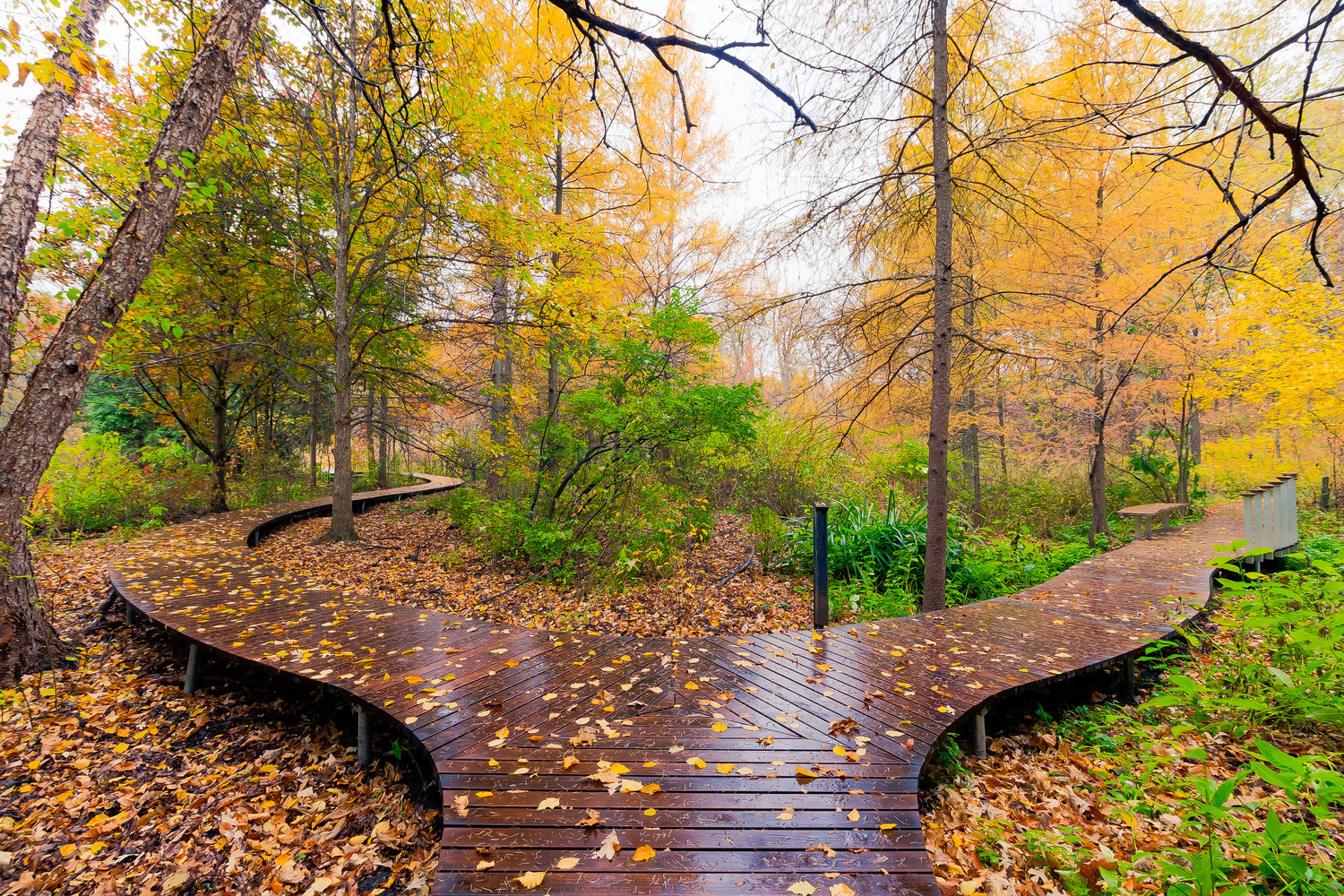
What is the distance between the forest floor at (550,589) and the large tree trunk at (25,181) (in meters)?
3.24

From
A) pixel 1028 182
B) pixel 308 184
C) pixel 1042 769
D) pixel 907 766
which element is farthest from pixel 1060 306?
pixel 308 184

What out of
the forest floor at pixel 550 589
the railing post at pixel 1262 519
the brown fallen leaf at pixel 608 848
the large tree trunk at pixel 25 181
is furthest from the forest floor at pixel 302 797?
the railing post at pixel 1262 519

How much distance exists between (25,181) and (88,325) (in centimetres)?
123

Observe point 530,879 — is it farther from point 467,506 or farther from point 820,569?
point 467,506

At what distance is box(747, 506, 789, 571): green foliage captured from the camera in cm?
695

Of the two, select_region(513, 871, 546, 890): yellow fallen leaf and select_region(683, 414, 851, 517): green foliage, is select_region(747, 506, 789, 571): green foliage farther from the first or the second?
select_region(513, 871, 546, 890): yellow fallen leaf

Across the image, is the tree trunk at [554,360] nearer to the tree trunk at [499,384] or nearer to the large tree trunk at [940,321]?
the tree trunk at [499,384]

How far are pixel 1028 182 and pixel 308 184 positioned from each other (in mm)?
9383

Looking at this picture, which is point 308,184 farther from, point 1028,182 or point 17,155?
point 1028,182

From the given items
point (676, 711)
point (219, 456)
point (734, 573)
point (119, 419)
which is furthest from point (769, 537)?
point (119, 419)

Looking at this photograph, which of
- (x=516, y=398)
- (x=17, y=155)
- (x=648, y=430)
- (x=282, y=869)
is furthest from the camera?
(x=516, y=398)

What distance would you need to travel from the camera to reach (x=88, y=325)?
3375 millimetres

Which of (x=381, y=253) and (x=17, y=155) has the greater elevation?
(x=381, y=253)

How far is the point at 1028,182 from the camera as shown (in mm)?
4668
